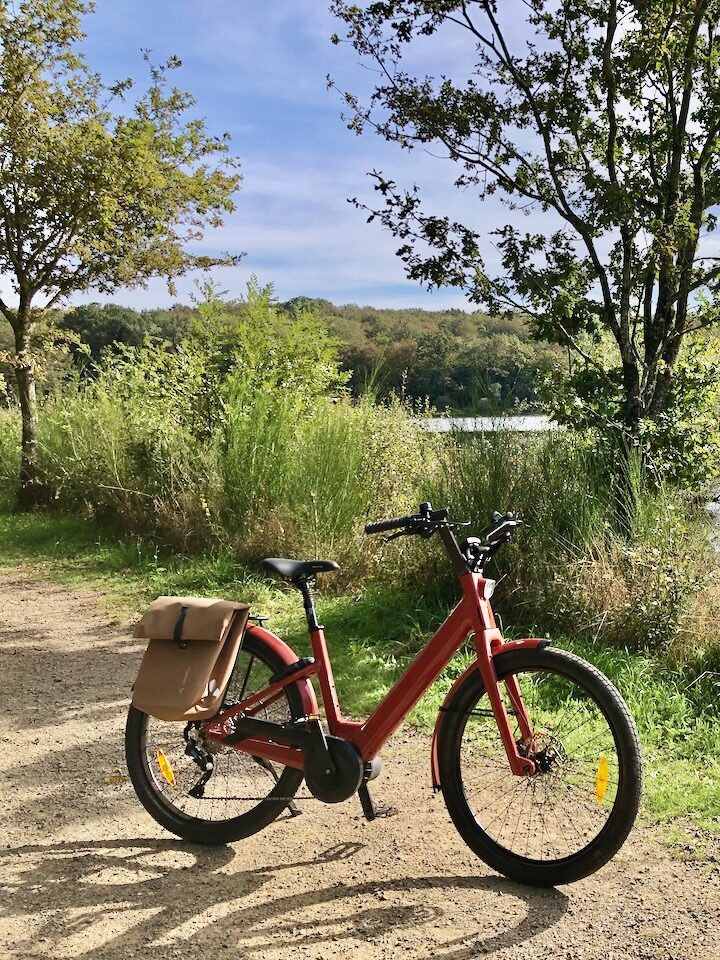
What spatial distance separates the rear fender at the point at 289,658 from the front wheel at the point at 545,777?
0.46 meters

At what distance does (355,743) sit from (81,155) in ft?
32.5

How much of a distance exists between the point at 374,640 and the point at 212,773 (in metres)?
2.41

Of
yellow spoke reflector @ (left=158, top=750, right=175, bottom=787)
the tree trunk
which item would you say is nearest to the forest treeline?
the tree trunk

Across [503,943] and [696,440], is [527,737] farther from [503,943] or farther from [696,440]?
[696,440]

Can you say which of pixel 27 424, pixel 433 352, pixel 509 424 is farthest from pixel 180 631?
pixel 27 424

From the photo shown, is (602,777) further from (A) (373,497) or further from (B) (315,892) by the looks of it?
(A) (373,497)

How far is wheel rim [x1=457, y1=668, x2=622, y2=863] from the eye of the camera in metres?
2.84

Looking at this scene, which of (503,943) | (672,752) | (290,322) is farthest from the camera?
(290,322)

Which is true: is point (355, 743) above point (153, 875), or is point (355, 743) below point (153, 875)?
above

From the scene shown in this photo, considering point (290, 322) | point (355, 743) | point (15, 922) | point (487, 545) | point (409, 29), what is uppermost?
point (409, 29)

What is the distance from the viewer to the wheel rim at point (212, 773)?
3.11 meters

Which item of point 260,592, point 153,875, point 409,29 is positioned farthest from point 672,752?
point 409,29

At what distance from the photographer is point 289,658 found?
10.1 feet

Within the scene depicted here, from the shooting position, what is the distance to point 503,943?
8.38ft
